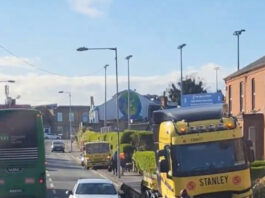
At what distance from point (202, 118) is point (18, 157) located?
28.1 ft

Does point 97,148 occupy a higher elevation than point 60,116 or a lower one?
lower

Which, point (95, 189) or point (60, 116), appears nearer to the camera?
point (95, 189)

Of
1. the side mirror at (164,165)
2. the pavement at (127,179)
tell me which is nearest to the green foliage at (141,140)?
the pavement at (127,179)

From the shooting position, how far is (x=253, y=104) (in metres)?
45.2

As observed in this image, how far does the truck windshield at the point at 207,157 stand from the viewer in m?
17.9

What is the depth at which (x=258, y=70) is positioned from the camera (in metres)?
43.8

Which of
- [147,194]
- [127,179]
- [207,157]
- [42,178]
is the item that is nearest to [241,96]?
[127,179]

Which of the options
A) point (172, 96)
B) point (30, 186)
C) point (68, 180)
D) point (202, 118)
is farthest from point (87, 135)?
point (202, 118)

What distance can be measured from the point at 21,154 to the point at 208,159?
30.0 ft

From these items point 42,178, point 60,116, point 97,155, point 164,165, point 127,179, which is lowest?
point 127,179

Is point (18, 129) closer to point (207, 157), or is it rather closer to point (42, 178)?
point (42, 178)

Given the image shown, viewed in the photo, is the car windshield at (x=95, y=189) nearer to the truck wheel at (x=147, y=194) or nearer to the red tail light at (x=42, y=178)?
the truck wheel at (x=147, y=194)

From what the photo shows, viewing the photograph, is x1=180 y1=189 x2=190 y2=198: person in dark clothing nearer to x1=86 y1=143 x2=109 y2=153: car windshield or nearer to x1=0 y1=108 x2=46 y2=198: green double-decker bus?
x1=0 y1=108 x2=46 y2=198: green double-decker bus

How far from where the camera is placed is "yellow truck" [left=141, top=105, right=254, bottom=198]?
17875 millimetres
